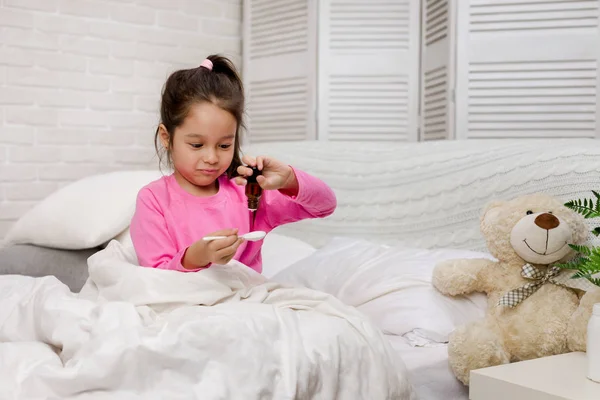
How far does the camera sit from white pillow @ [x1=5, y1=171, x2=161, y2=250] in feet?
7.00

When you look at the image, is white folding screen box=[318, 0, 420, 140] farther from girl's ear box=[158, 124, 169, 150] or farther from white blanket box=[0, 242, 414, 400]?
white blanket box=[0, 242, 414, 400]

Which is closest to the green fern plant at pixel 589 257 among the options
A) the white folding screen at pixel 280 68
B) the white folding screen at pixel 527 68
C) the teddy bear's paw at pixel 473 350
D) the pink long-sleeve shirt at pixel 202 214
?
the teddy bear's paw at pixel 473 350

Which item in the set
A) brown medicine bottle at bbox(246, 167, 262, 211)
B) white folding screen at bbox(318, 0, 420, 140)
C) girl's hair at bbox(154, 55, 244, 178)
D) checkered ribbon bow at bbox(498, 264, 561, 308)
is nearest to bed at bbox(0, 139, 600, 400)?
checkered ribbon bow at bbox(498, 264, 561, 308)

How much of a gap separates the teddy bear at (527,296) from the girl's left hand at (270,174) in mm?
418

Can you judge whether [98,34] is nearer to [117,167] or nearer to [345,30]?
[117,167]

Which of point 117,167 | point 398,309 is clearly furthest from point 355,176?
point 117,167

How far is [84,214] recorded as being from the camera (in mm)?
2186

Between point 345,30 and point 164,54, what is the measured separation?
0.81 metres

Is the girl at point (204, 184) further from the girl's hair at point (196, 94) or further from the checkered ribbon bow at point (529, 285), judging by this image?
the checkered ribbon bow at point (529, 285)

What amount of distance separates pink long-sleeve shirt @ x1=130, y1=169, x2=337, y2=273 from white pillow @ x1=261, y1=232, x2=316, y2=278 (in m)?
0.39

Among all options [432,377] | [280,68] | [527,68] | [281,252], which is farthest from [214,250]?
[280,68]

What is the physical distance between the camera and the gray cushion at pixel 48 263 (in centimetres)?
207

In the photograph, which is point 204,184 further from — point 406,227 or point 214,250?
point 406,227

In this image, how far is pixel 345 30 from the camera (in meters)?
3.16
